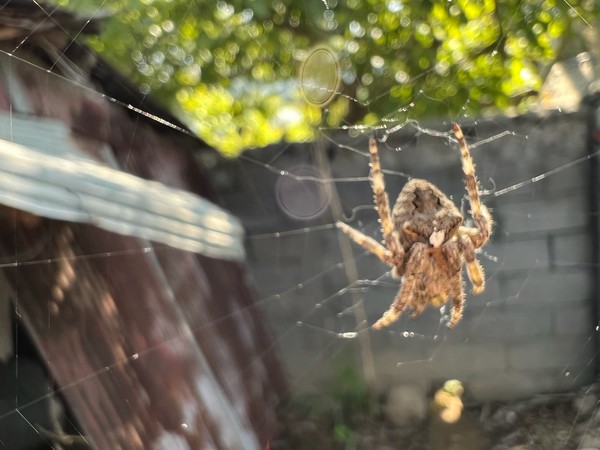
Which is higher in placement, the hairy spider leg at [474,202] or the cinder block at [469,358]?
the hairy spider leg at [474,202]

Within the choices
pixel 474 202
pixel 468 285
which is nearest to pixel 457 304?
pixel 468 285

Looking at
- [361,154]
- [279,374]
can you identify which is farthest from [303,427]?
[361,154]

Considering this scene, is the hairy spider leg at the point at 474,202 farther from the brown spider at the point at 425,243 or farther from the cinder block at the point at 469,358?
the cinder block at the point at 469,358

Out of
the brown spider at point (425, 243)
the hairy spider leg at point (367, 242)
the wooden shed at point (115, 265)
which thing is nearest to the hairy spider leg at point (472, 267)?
the brown spider at point (425, 243)

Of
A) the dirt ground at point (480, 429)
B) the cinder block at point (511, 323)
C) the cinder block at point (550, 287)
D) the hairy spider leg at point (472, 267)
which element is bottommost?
the dirt ground at point (480, 429)

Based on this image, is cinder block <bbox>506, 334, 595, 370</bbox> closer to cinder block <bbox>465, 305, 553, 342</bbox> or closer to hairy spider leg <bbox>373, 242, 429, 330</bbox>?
cinder block <bbox>465, 305, 553, 342</bbox>
